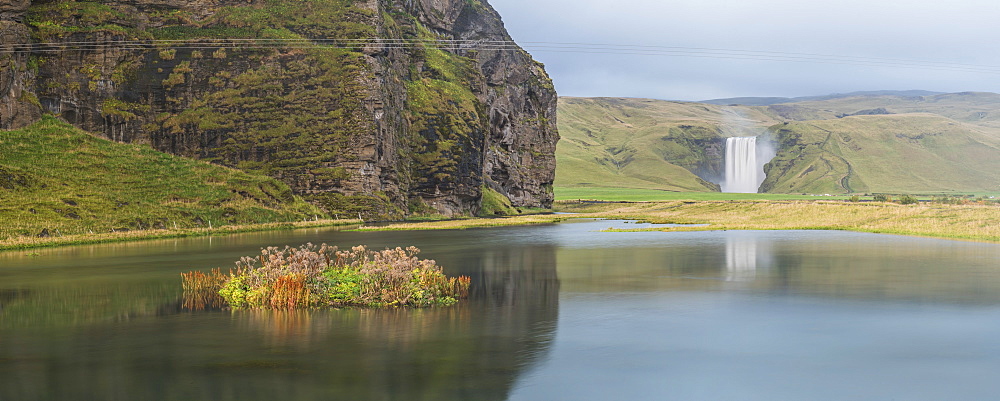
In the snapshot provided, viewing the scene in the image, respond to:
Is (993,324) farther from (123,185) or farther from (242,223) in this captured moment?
(123,185)

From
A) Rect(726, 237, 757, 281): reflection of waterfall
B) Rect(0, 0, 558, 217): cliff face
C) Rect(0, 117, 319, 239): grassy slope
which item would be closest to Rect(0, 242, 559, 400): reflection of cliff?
Rect(726, 237, 757, 281): reflection of waterfall

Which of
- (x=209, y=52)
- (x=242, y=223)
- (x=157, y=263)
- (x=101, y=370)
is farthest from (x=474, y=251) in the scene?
(x=209, y=52)

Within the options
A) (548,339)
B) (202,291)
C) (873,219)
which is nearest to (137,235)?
(202,291)

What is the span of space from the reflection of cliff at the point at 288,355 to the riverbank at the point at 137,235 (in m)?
39.9

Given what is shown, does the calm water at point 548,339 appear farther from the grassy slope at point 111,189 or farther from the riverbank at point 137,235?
the grassy slope at point 111,189

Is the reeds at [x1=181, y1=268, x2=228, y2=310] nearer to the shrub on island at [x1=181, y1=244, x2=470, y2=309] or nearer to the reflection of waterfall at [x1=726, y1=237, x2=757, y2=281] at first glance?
the shrub on island at [x1=181, y1=244, x2=470, y2=309]

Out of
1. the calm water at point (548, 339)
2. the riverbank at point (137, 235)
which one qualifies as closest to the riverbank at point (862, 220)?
the riverbank at point (137, 235)

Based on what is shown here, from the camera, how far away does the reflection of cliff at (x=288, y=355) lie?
17359 millimetres

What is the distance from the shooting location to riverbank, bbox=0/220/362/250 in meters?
59.2

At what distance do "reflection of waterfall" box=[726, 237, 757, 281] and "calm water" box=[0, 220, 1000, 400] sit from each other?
47cm

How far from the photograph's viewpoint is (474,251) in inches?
2215

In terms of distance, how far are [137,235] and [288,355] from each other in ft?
187

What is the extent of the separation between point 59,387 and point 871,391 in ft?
60.5

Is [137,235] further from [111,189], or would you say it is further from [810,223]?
[810,223]
